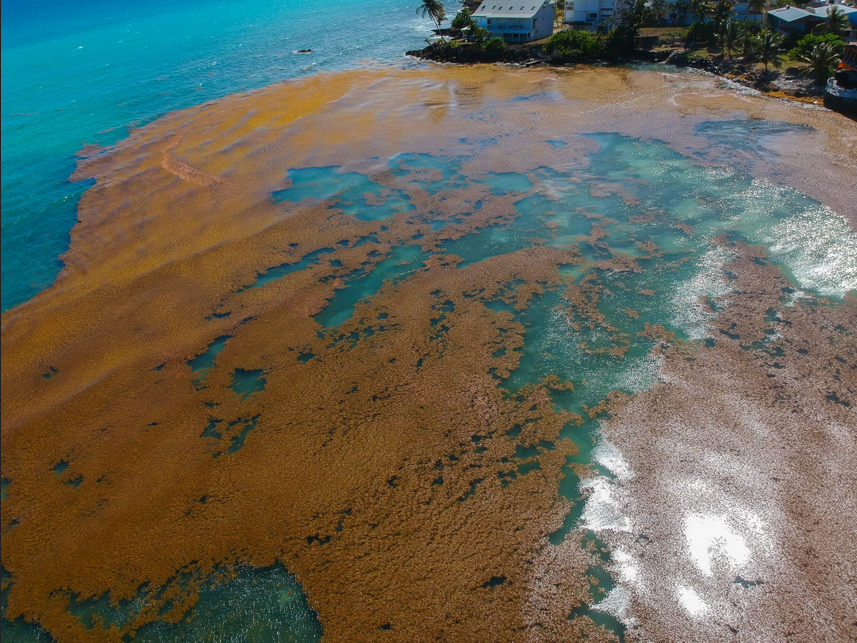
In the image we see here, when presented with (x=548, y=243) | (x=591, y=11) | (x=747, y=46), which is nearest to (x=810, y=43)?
(x=747, y=46)

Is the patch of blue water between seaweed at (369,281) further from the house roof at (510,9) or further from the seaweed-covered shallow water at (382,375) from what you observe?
the house roof at (510,9)

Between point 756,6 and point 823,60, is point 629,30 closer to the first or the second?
point 756,6

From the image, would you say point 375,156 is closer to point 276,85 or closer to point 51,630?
point 276,85

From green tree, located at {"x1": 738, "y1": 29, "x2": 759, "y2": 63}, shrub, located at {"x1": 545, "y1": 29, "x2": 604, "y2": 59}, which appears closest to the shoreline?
shrub, located at {"x1": 545, "y1": 29, "x2": 604, "y2": 59}

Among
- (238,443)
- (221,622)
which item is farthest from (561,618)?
(238,443)

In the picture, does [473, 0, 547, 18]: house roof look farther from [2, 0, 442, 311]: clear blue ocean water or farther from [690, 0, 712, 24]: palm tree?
[690, 0, 712, 24]: palm tree

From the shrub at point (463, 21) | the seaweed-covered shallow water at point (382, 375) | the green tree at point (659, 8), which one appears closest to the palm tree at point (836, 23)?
the seaweed-covered shallow water at point (382, 375)

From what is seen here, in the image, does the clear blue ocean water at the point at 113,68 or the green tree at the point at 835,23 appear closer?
the clear blue ocean water at the point at 113,68

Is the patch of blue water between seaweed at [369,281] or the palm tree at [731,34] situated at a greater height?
the palm tree at [731,34]
